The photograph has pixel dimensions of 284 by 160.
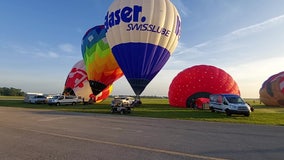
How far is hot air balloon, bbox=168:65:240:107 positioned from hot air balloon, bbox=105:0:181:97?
6439 millimetres

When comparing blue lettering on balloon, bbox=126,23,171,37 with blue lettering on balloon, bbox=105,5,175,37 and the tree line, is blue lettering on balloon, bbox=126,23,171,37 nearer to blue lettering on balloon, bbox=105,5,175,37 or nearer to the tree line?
blue lettering on balloon, bbox=105,5,175,37

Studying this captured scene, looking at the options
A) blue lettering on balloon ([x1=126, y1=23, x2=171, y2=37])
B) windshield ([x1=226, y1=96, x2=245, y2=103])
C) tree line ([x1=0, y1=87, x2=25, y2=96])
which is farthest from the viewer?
tree line ([x1=0, y1=87, x2=25, y2=96])

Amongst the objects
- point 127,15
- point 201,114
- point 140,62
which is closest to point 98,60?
point 127,15

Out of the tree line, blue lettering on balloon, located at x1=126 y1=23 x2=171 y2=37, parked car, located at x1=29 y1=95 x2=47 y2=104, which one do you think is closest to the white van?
blue lettering on balloon, located at x1=126 y1=23 x2=171 y2=37

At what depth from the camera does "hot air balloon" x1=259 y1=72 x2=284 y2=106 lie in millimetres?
43291

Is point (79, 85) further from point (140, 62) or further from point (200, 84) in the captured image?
point (200, 84)

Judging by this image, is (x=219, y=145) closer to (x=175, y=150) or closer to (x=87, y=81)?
(x=175, y=150)

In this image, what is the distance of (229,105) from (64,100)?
27.6 metres

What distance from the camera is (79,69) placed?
50000 mm

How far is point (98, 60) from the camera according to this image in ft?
142

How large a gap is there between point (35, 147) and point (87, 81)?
40408 mm

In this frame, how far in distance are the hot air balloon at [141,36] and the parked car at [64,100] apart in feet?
57.4

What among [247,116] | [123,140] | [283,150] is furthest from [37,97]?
[283,150]

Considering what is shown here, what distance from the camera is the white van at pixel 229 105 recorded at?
2527 centimetres
